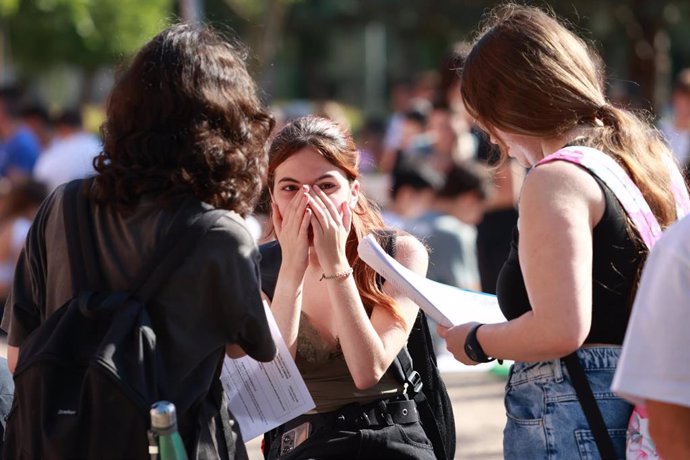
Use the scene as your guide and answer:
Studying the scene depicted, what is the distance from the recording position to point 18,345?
2645 millimetres

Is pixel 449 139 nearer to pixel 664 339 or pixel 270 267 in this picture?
pixel 270 267

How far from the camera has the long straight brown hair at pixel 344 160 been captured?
334cm

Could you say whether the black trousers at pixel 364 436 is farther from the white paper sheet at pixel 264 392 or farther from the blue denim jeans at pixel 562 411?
the blue denim jeans at pixel 562 411

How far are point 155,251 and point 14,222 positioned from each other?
20.4ft

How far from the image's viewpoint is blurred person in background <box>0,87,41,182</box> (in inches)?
524

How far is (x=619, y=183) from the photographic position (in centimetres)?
260

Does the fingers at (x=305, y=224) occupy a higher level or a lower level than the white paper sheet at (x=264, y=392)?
higher

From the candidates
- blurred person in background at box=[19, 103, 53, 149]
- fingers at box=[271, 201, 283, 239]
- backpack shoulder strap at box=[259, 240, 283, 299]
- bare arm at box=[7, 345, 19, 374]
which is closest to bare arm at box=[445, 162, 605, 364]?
fingers at box=[271, 201, 283, 239]

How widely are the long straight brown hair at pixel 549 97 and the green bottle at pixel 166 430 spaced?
1075 mm

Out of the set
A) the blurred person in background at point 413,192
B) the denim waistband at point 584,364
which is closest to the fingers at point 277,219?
the denim waistband at point 584,364

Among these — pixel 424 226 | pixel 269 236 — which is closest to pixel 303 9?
pixel 424 226

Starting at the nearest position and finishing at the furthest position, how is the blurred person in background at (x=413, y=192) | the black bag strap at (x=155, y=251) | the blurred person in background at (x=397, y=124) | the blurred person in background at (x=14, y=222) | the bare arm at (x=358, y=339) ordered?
the black bag strap at (x=155, y=251), the bare arm at (x=358, y=339), the blurred person in background at (x=14, y=222), the blurred person in background at (x=413, y=192), the blurred person in background at (x=397, y=124)

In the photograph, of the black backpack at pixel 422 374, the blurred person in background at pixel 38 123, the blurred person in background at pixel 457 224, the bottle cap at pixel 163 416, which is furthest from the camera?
the blurred person in background at pixel 38 123

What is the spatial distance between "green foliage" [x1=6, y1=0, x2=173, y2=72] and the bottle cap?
30.9 metres
